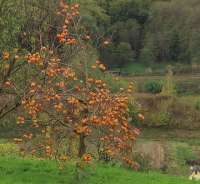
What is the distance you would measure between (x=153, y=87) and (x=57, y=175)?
45597mm

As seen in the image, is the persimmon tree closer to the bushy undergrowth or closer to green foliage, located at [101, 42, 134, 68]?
the bushy undergrowth

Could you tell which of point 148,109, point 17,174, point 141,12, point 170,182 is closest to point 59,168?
point 17,174

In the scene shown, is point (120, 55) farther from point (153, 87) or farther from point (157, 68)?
point (153, 87)

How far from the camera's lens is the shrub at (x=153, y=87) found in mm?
58847

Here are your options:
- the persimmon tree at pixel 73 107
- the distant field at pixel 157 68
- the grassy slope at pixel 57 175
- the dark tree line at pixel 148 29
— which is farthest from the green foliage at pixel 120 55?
the persimmon tree at pixel 73 107

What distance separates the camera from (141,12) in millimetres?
78875

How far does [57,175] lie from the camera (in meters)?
14.1

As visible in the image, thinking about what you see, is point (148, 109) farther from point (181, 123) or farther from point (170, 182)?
point (170, 182)

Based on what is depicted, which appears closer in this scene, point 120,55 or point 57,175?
point 57,175

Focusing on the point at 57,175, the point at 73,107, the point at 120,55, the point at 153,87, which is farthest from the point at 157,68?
the point at 73,107

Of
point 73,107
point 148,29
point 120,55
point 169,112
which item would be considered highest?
point 148,29

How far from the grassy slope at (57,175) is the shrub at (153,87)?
4362cm

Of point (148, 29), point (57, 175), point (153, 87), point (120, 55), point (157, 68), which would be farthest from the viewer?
point (148, 29)

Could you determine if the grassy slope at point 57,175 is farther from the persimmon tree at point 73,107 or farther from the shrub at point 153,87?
the shrub at point 153,87
